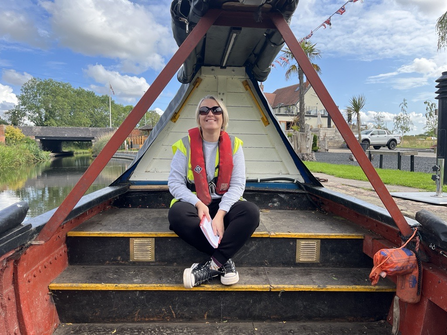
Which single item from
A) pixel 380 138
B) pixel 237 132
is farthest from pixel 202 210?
pixel 380 138

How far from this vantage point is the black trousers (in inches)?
65.8

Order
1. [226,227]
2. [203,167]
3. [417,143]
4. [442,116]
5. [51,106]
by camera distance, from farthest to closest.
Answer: [51,106] < [417,143] < [442,116] < [203,167] < [226,227]

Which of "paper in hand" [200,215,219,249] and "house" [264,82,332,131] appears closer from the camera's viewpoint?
"paper in hand" [200,215,219,249]

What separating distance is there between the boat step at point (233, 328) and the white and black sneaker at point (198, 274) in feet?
0.76

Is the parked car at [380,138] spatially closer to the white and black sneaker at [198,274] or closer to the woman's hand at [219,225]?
the woman's hand at [219,225]

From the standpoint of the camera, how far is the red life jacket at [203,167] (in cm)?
192

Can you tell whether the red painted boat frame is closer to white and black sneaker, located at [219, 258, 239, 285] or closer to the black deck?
the black deck

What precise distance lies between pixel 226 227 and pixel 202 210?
7.4 inches

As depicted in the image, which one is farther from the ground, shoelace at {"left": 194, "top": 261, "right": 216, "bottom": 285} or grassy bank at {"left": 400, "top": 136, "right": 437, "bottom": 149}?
grassy bank at {"left": 400, "top": 136, "right": 437, "bottom": 149}

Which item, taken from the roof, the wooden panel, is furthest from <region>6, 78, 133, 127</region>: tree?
the wooden panel

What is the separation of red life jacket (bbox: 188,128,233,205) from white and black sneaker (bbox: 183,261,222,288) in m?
0.43

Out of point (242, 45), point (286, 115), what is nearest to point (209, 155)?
point (242, 45)

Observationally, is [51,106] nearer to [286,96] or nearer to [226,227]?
[286,96]

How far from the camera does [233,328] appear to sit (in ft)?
5.18
